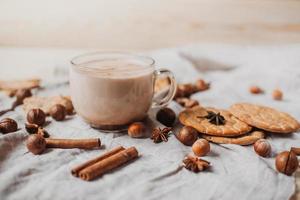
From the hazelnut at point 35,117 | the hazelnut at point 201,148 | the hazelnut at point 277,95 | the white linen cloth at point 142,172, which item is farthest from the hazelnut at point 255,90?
the hazelnut at point 35,117

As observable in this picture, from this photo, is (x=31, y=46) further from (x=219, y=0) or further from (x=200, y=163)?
(x=200, y=163)

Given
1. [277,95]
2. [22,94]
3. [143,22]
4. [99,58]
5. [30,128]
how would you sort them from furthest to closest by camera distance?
1. [143,22]
2. [277,95]
3. [22,94]
4. [99,58]
5. [30,128]

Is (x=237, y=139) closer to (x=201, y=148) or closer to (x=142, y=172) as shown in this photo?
(x=201, y=148)

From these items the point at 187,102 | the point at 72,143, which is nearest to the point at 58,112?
the point at 72,143

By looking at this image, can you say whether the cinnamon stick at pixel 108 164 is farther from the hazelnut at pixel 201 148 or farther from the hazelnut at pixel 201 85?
the hazelnut at pixel 201 85

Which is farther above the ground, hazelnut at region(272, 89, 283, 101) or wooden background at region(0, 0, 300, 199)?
wooden background at region(0, 0, 300, 199)

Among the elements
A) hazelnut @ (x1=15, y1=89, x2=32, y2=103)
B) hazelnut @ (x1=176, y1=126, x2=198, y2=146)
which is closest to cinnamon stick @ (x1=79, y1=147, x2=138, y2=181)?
hazelnut @ (x1=176, y1=126, x2=198, y2=146)

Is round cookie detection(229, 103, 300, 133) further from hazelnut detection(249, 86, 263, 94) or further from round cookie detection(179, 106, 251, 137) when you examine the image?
hazelnut detection(249, 86, 263, 94)
